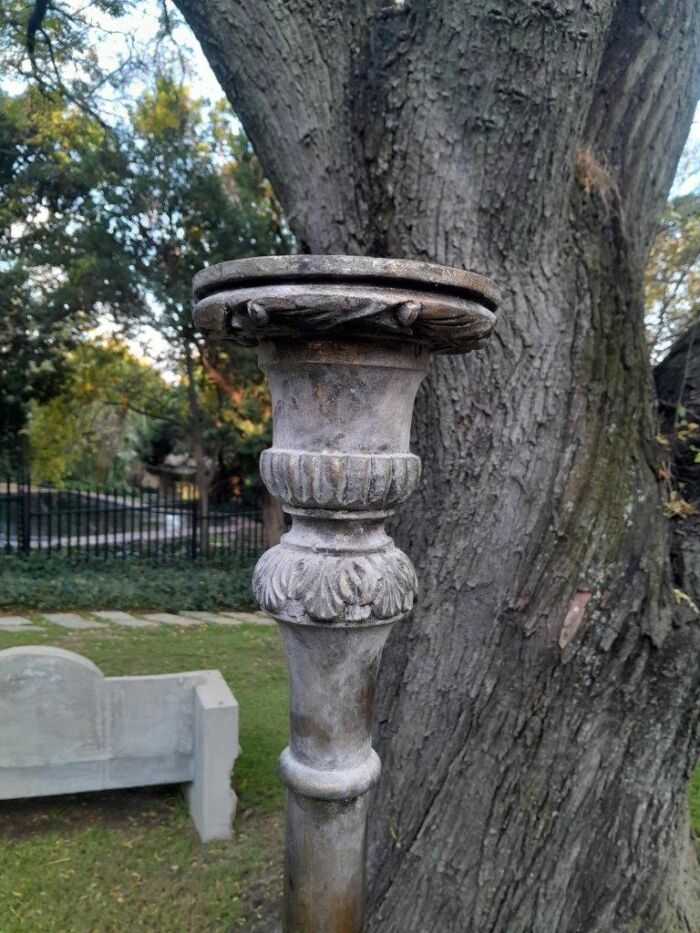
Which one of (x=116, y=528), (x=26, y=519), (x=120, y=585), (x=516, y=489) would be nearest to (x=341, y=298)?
(x=516, y=489)

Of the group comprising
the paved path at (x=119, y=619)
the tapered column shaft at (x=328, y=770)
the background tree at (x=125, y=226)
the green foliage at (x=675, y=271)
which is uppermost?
the background tree at (x=125, y=226)

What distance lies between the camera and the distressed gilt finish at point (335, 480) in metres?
1.15

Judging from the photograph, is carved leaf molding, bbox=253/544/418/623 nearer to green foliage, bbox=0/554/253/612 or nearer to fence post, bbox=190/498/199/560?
green foliage, bbox=0/554/253/612

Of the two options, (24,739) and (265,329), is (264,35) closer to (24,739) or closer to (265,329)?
(265,329)

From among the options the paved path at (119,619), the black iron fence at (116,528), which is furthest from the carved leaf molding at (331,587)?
the black iron fence at (116,528)

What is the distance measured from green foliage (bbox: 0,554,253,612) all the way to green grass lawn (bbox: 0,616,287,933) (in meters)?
3.96

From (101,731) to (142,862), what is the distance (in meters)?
0.54

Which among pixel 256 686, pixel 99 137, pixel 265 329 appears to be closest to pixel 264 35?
pixel 265 329

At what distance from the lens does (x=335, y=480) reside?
1287mm

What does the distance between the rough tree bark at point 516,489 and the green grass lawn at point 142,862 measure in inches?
31.5

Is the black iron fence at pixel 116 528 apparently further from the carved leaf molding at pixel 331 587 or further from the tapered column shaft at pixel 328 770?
the carved leaf molding at pixel 331 587

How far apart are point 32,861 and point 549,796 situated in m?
2.05

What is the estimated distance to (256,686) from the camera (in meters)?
4.86

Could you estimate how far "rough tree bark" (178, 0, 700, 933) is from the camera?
1979mm
